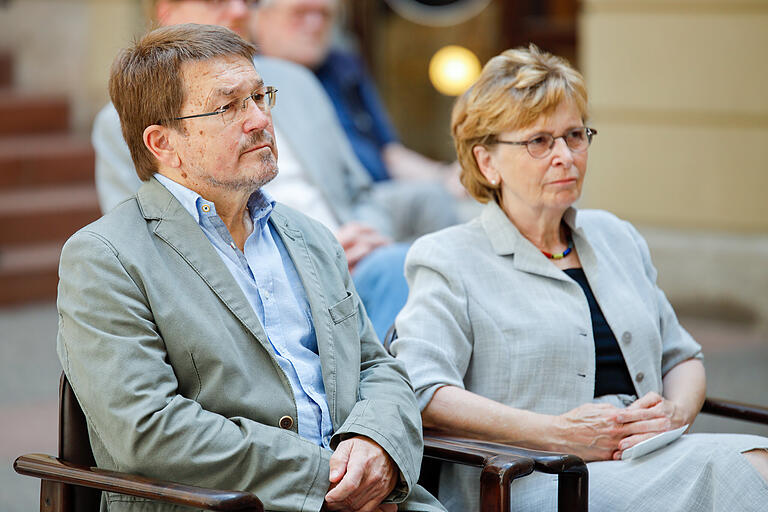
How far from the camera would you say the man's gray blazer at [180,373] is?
2.21 metres

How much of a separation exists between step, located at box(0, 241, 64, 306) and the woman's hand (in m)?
5.71

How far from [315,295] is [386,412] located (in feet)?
1.06

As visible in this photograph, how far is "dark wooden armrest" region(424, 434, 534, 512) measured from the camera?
240cm

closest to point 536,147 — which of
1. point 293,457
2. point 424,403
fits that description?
point 424,403

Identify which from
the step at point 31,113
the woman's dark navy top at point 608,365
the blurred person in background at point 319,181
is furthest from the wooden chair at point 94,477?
the step at point 31,113

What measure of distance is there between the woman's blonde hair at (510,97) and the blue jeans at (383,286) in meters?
0.64

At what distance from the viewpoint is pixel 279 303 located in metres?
2.54

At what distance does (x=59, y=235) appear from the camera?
8297 mm

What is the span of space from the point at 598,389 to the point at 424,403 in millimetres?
504

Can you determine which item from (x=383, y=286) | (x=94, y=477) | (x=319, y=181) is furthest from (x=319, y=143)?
(x=94, y=477)

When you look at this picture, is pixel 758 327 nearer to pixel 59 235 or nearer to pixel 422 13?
pixel 422 13

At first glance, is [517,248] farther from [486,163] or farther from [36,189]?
[36,189]

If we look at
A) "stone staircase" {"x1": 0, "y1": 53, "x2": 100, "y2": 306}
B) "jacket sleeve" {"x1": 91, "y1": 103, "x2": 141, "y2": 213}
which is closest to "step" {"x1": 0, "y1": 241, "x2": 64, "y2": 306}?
"stone staircase" {"x1": 0, "y1": 53, "x2": 100, "y2": 306}

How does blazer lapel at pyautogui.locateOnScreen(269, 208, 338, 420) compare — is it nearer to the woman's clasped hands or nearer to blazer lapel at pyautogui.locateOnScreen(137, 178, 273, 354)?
blazer lapel at pyautogui.locateOnScreen(137, 178, 273, 354)
